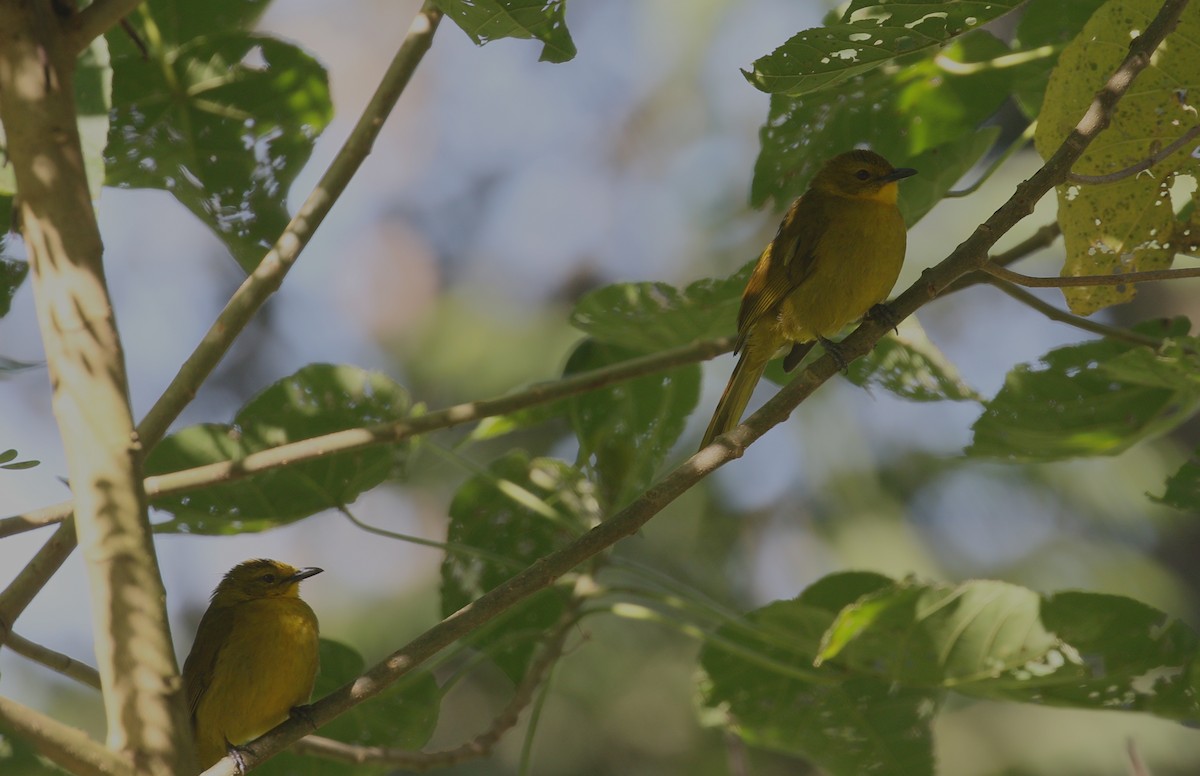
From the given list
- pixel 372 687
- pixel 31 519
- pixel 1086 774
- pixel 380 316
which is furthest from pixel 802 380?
pixel 380 316

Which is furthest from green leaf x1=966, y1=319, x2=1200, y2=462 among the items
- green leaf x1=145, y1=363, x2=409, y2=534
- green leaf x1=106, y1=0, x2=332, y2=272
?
green leaf x1=106, y1=0, x2=332, y2=272

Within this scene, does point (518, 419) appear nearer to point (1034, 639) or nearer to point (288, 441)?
point (288, 441)

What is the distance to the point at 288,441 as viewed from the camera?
3021 mm

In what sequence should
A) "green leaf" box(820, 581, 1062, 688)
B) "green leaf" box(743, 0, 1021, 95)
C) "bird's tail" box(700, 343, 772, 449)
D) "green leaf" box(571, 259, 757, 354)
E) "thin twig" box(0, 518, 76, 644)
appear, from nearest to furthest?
1. "thin twig" box(0, 518, 76, 644)
2. "green leaf" box(743, 0, 1021, 95)
3. "green leaf" box(820, 581, 1062, 688)
4. "green leaf" box(571, 259, 757, 354)
5. "bird's tail" box(700, 343, 772, 449)

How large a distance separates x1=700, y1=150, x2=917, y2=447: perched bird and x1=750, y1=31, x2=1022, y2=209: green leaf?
0.26m

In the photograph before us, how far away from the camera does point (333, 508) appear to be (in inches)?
122

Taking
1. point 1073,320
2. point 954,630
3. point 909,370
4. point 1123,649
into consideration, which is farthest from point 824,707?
point 1073,320

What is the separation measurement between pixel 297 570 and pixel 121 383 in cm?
257

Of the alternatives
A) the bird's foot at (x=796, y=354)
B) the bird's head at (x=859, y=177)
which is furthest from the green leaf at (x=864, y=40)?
the bird's foot at (x=796, y=354)

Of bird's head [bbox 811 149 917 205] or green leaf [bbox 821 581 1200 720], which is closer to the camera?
green leaf [bbox 821 581 1200 720]

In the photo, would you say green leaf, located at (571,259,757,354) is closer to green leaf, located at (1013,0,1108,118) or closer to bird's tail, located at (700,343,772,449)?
bird's tail, located at (700,343,772,449)

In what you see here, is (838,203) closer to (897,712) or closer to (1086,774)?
(897,712)

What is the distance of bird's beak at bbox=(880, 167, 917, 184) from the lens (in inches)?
124

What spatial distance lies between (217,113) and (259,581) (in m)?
1.70
